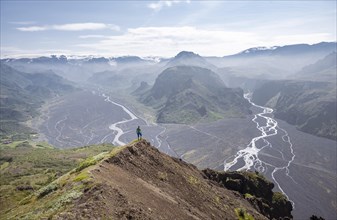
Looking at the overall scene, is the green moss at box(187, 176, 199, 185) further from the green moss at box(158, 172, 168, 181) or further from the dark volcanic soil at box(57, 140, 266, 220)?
the green moss at box(158, 172, 168, 181)

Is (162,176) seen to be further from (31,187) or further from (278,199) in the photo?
(31,187)

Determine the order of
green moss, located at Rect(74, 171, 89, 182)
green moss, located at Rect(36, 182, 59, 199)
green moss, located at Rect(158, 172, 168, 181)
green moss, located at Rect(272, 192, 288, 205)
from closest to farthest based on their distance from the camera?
green moss, located at Rect(74, 171, 89, 182)
green moss, located at Rect(36, 182, 59, 199)
green moss, located at Rect(158, 172, 168, 181)
green moss, located at Rect(272, 192, 288, 205)

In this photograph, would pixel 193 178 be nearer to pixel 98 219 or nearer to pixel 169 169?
pixel 169 169

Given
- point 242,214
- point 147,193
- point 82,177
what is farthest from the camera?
point 242,214

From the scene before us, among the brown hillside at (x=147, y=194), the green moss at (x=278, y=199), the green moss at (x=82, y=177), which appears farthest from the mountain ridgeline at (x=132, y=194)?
the green moss at (x=278, y=199)

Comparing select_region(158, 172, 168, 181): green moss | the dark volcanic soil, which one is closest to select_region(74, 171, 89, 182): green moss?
the dark volcanic soil

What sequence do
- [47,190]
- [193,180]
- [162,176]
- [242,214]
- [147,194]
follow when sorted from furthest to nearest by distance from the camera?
[193,180] < [242,214] < [162,176] < [47,190] < [147,194]

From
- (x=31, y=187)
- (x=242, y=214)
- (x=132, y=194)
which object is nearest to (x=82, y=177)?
(x=132, y=194)

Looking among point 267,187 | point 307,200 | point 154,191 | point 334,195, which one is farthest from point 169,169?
point 334,195

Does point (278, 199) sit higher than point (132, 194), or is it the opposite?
point (132, 194)

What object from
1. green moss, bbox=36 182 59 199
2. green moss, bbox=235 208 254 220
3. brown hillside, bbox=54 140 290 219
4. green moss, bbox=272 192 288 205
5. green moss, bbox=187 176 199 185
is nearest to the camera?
brown hillside, bbox=54 140 290 219

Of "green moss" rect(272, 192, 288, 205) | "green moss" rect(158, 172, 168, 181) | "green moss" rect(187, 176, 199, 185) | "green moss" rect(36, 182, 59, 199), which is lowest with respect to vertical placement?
"green moss" rect(272, 192, 288, 205)
